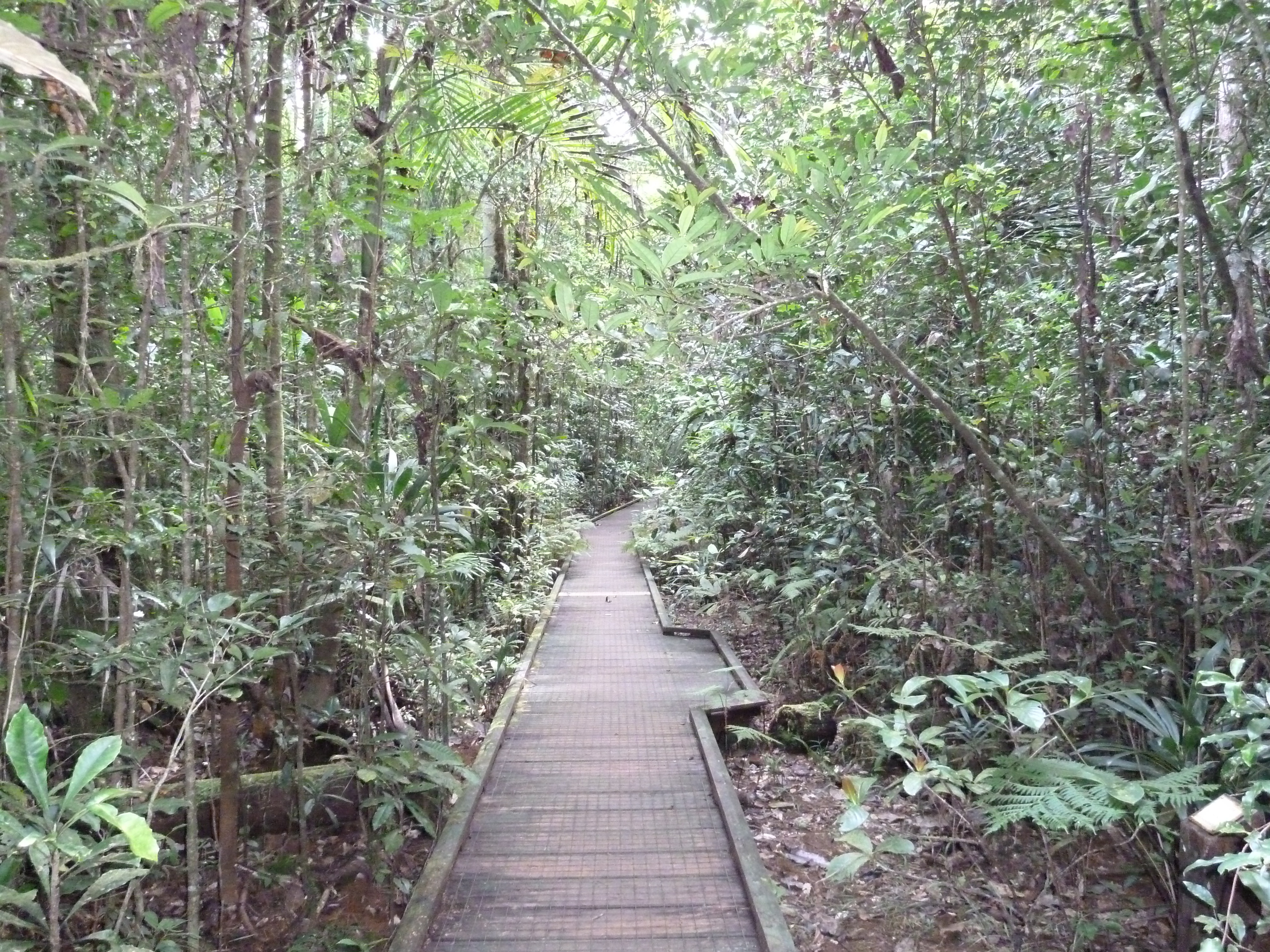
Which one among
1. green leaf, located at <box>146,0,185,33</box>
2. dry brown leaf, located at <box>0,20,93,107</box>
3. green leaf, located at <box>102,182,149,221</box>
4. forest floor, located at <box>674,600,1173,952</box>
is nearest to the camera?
dry brown leaf, located at <box>0,20,93,107</box>

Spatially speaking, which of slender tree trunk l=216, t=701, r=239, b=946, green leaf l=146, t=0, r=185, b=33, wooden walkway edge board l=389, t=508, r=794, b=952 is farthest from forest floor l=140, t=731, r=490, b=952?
green leaf l=146, t=0, r=185, b=33

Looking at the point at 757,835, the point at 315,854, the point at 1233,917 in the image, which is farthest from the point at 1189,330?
the point at 315,854

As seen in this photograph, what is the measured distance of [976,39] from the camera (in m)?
3.76

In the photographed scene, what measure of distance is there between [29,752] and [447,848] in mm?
1864

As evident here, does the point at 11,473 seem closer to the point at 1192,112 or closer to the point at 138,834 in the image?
the point at 138,834

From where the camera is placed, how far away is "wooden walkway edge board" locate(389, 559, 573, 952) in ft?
8.66

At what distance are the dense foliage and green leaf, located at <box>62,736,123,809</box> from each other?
0.13 metres

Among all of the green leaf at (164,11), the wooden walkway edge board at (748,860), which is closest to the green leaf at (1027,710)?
the wooden walkway edge board at (748,860)

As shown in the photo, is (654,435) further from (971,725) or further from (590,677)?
(971,725)

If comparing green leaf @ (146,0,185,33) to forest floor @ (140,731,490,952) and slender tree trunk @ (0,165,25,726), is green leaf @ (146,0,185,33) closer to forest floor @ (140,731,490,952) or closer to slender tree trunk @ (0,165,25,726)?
slender tree trunk @ (0,165,25,726)

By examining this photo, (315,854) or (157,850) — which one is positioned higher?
(157,850)

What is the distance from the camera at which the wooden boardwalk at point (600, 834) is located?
8.98 ft

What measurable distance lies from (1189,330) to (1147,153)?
2.79 ft

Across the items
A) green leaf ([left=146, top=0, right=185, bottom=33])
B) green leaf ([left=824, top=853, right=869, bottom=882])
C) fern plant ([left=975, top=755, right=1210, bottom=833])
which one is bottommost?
green leaf ([left=824, top=853, right=869, bottom=882])
